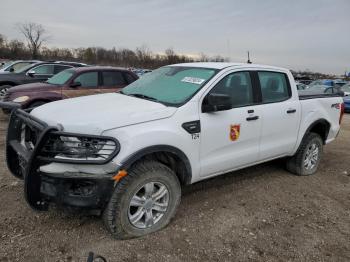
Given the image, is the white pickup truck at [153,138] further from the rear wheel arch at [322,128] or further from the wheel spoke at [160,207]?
the rear wheel arch at [322,128]

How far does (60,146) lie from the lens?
2.94 metres

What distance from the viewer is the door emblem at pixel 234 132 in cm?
391

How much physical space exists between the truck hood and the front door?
576mm

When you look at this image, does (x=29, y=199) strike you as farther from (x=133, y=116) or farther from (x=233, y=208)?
(x=233, y=208)

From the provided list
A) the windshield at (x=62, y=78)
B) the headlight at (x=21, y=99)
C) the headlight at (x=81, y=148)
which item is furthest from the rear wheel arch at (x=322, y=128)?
the headlight at (x=21, y=99)

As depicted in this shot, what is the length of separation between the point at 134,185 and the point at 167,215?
2.03 ft

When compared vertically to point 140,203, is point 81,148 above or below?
above

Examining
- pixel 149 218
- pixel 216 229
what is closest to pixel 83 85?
pixel 149 218

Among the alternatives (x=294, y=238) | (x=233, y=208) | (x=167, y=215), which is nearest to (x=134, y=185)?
(x=167, y=215)

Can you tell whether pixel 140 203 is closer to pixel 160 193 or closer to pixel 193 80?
pixel 160 193

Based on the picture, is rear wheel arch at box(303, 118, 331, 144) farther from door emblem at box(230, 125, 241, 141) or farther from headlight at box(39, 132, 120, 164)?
headlight at box(39, 132, 120, 164)

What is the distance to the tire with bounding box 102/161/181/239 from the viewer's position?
3.04 meters

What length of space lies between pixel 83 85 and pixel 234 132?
5.51 metres

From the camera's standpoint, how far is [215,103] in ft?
11.8
